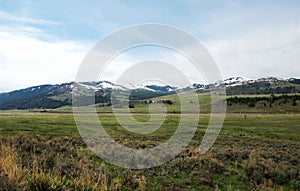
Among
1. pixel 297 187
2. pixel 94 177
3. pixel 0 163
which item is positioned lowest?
pixel 297 187

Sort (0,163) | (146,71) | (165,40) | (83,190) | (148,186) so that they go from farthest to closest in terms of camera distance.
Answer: (146,71) → (165,40) → (148,186) → (0,163) → (83,190)

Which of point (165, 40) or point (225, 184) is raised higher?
point (165, 40)

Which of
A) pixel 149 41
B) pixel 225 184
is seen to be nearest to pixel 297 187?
pixel 225 184

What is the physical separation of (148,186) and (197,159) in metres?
5.46

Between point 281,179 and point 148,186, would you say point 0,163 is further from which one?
point 281,179

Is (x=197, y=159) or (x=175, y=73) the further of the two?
(x=175, y=73)

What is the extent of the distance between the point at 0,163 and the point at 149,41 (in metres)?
15.9

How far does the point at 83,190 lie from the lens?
8570 millimetres

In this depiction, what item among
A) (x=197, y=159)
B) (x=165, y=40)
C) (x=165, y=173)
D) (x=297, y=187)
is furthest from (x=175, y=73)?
(x=297, y=187)

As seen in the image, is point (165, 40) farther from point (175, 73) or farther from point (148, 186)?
point (148, 186)

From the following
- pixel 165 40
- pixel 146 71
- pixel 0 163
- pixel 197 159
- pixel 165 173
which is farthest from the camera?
pixel 146 71

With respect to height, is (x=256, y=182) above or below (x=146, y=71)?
below

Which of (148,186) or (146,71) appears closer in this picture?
(148,186)

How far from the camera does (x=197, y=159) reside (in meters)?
16.0
